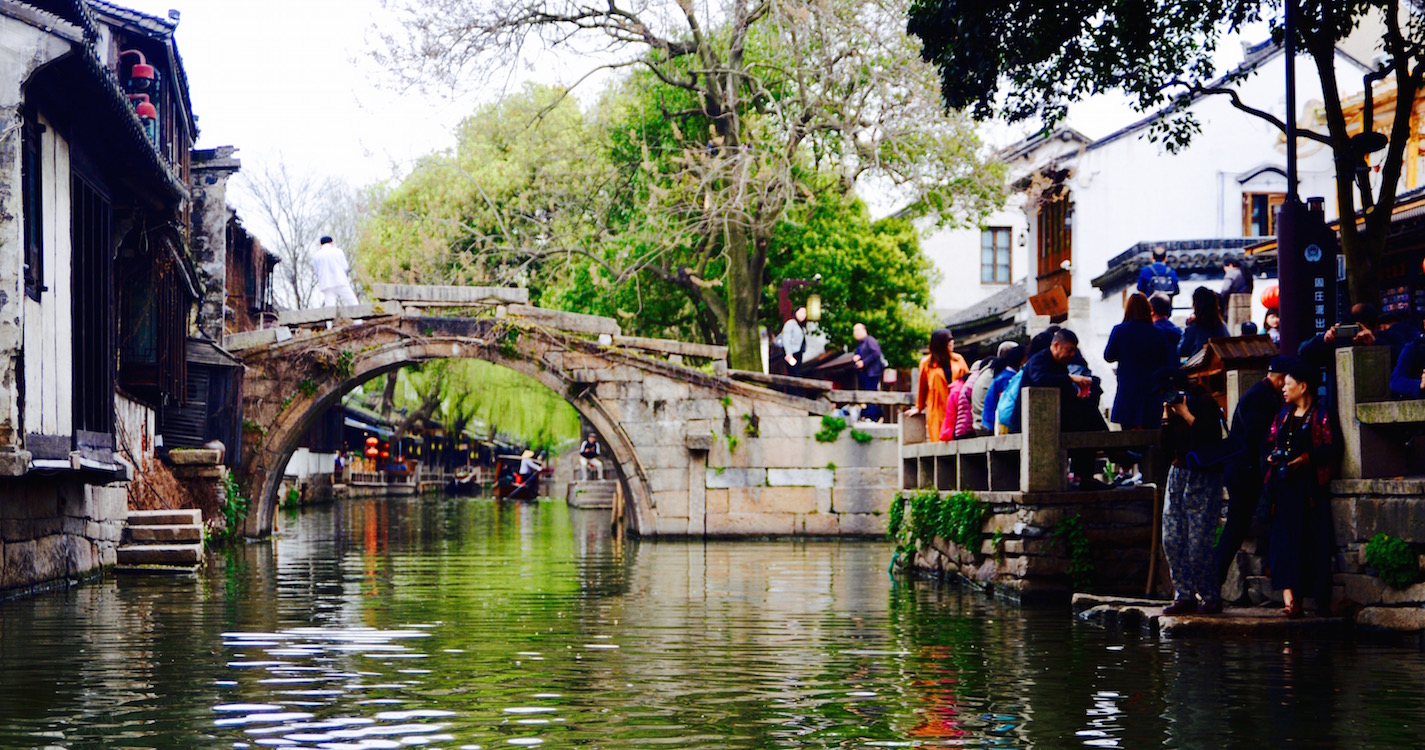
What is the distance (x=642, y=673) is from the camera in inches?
332

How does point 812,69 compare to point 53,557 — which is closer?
point 53,557

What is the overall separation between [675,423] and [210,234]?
24.2 ft

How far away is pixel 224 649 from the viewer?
9398mm

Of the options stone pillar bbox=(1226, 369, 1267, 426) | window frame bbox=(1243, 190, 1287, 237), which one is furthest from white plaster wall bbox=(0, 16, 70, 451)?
window frame bbox=(1243, 190, 1287, 237)

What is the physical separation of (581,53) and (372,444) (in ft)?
105

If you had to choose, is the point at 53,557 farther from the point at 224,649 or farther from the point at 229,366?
the point at 229,366

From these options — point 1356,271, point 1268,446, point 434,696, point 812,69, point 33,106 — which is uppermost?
point 812,69

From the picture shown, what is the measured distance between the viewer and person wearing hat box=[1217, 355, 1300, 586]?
9922 millimetres

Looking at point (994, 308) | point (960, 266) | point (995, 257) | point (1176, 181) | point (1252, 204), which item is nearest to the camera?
point (1252, 204)

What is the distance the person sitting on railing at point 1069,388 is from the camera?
40.7ft

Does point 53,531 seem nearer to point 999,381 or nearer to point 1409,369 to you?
point 999,381

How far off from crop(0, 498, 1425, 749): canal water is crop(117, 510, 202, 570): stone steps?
1.10 m

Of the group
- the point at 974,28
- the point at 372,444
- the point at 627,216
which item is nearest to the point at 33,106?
the point at 974,28

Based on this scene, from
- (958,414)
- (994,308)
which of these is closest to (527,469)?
(994,308)
